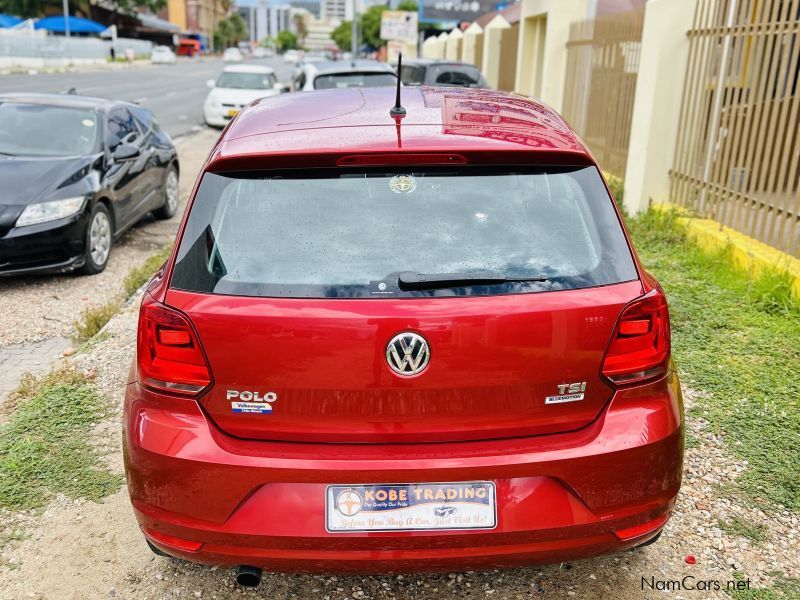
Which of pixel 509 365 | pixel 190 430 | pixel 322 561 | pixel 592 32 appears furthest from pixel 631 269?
pixel 592 32

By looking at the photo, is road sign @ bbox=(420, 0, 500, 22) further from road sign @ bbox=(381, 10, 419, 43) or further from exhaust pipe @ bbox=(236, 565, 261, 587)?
exhaust pipe @ bbox=(236, 565, 261, 587)

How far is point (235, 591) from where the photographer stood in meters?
2.91

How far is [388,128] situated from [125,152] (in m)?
5.69

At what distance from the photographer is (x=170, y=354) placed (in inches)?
95.1

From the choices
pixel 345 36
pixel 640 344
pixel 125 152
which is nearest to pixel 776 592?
pixel 640 344

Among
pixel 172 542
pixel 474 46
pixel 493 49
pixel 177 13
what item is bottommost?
pixel 172 542

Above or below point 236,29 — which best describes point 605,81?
below

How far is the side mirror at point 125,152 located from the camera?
24.4 ft

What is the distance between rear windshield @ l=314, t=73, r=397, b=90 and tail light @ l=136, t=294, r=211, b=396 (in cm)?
1110

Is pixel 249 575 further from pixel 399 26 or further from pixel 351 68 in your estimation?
pixel 399 26

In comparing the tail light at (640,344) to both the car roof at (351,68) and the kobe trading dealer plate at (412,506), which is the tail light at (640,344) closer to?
the kobe trading dealer plate at (412,506)

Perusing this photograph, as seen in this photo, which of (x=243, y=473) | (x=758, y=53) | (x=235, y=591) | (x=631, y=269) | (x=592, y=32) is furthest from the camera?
(x=592, y=32)

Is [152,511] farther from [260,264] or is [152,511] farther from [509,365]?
[509,365]

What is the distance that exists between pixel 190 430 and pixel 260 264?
566 millimetres
